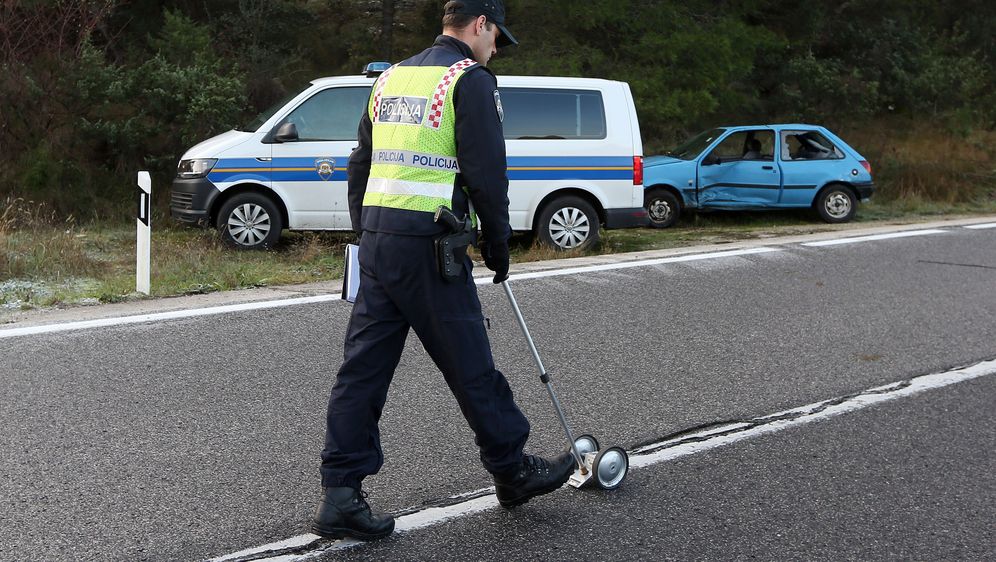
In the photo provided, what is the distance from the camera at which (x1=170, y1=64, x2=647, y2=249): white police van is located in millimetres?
11328

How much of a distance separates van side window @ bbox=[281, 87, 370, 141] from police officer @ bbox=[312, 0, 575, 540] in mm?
7537

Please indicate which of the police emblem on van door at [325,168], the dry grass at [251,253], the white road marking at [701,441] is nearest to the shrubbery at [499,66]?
the dry grass at [251,253]

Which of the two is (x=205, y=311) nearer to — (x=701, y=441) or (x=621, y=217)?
(x=701, y=441)

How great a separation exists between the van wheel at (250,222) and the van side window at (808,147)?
791cm

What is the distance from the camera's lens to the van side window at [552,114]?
38.6ft

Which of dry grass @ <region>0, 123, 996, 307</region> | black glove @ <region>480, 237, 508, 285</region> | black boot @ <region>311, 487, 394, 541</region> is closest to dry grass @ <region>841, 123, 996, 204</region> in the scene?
dry grass @ <region>0, 123, 996, 307</region>

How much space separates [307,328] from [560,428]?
2495 mm

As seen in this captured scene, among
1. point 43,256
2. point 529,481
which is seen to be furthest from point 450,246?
point 43,256

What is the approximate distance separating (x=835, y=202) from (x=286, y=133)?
8.37 meters

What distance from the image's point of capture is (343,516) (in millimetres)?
3826

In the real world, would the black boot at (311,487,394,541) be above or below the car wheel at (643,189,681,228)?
below

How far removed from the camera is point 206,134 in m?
14.5

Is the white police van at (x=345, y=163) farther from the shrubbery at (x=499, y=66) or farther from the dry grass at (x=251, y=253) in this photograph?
the shrubbery at (x=499, y=66)

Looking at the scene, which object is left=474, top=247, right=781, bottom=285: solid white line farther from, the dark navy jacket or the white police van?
the dark navy jacket
